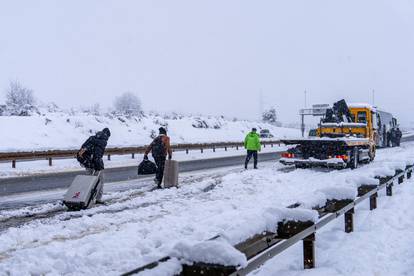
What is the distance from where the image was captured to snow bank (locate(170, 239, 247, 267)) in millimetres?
3338

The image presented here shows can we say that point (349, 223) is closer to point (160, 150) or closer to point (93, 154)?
point (93, 154)

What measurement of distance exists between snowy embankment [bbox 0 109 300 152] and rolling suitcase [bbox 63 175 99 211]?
2250 centimetres

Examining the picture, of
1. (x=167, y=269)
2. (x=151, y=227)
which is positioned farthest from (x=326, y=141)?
(x=167, y=269)

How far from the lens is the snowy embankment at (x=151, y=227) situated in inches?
188

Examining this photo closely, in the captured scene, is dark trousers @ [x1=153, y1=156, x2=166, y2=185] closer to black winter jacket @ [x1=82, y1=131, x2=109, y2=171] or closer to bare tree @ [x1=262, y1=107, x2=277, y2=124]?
black winter jacket @ [x1=82, y1=131, x2=109, y2=171]

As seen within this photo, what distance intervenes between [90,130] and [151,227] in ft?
133

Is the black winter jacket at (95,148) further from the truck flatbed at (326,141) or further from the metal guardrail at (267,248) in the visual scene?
the truck flatbed at (326,141)

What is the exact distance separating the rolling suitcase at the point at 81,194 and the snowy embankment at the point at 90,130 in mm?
22496

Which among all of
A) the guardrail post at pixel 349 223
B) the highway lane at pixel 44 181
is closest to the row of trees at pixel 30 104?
the highway lane at pixel 44 181

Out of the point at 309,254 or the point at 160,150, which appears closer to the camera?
the point at 309,254

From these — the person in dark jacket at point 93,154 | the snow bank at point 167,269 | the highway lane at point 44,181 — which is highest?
the person in dark jacket at point 93,154

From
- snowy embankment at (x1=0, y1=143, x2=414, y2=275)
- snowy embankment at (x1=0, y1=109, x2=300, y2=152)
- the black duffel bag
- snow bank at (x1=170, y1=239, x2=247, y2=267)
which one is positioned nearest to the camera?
snow bank at (x1=170, y1=239, x2=247, y2=267)

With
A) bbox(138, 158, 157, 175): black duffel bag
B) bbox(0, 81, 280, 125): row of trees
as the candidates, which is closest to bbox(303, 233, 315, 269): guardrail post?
bbox(138, 158, 157, 175): black duffel bag

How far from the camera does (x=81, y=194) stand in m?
10.1
